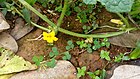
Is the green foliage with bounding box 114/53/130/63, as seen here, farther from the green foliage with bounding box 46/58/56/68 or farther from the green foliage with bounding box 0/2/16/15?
the green foliage with bounding box 0/2/16/15

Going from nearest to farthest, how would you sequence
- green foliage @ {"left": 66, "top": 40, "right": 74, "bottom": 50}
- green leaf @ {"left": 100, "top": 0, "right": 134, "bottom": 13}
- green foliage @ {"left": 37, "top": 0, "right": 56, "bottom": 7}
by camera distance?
green leaf @ {"left": 100, "top": 0, "right": 134, "bottom": 13}
green foliage @ {"left": 66, "top": 40, "right": 74, "bottom": 50}
green foliage @ {"left": 37, "top": 0, "right": 56, "bottom": 7}

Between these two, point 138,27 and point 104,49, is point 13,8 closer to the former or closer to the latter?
point 104,49

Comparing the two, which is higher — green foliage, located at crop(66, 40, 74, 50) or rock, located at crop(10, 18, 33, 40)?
rock, located at crop(10, 18, 33, 40)

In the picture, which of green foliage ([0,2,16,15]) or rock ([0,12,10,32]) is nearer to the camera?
rock ([0,12,10,32])

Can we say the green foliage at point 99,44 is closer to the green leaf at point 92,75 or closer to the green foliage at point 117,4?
the green leaf at point 92,75

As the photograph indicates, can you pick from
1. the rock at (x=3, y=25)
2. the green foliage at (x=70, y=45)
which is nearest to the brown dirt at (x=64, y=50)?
the green foliage at (x=70, y=45)

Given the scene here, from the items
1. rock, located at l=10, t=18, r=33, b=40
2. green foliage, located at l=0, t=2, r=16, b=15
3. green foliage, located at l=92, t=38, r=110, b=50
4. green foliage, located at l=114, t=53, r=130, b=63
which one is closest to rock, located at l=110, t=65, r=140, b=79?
green foliage, located at l=114, t=53, r=130, b=63

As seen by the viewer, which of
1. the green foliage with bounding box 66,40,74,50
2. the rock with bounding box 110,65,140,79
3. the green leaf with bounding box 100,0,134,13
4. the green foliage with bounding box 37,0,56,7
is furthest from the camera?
the green foliage with bounding box 37,0,56,7
